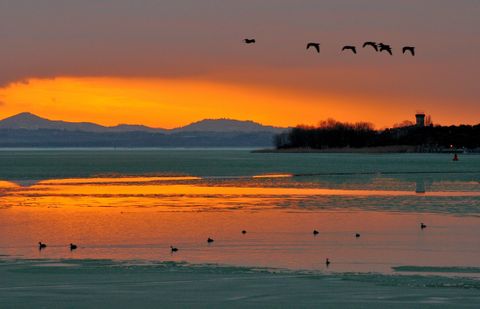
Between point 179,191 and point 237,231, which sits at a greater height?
point 179,191

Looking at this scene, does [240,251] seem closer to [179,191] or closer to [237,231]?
[237,231]

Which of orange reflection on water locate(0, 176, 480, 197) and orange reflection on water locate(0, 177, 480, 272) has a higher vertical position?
orange reflection on water locate(0, 176, 480, 197)

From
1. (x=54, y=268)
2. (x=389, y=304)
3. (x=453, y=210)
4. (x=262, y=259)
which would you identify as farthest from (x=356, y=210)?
(x=389, y=304)

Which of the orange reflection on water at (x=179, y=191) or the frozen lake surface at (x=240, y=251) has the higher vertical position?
the orange reflection on water at (x=179, y=191)

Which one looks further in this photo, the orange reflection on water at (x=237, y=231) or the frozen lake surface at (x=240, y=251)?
the orange reflection on water at (x=237, y=231)

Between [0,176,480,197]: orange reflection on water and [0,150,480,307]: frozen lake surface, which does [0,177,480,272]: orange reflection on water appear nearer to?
[0,150,480,307]: frozen lake surface

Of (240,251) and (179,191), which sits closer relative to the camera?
(240,251)

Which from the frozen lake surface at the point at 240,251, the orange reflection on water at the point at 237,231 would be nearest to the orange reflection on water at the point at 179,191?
the orange reflection on water at the point at 237,231

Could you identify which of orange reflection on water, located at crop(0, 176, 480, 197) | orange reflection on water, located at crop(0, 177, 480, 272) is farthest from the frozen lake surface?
orange reflection on water, located at crop(0, 176, 480, 197)

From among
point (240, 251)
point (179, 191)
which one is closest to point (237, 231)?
point (240, 251)

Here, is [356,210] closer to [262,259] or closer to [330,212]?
[330,212]

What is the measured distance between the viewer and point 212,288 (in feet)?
69.8

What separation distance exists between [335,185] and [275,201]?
18616mm

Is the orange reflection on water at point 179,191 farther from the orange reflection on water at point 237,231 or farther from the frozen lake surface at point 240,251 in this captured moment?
the frozen lake surface at point 240,251
